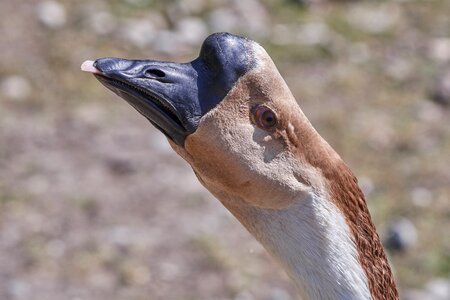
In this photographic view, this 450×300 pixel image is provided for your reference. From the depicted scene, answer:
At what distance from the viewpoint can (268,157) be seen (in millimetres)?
3494

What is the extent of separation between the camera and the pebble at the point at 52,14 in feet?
27.3

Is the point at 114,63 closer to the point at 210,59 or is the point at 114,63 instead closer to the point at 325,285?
the point at 210,59

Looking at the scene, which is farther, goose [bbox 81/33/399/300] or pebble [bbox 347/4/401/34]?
pebble [bbox 347/4/401/34]

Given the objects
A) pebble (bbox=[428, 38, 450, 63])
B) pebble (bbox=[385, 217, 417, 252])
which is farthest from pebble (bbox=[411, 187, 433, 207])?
pebble (bbox=[428, 38, 450, 63])

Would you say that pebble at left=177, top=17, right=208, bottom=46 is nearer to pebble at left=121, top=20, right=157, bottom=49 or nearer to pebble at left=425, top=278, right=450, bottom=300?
pebble at left=121, top=20, right=157, bottom=49

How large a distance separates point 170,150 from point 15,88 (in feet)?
4.21

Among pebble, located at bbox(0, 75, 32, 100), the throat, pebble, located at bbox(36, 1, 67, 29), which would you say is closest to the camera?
the throat

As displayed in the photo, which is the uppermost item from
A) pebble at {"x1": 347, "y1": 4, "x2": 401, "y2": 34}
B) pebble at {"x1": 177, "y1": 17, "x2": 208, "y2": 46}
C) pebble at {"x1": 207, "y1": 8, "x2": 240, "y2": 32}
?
pebble at {"x1": 347, "y1": 4, "x2": 401, "y2": 34}

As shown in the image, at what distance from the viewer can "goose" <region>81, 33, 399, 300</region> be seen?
3406mm

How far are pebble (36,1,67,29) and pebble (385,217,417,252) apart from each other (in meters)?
3.35


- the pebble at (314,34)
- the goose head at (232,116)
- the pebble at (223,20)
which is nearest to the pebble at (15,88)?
the pebble at (223,20)

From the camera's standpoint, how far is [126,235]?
6.39 metres

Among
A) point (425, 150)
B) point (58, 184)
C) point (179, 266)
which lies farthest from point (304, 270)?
point (425, 150)

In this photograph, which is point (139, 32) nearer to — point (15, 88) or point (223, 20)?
point (223, 20)
